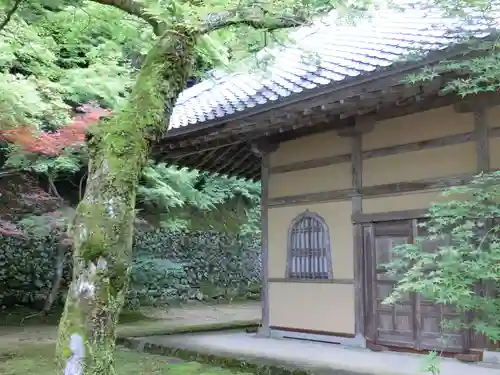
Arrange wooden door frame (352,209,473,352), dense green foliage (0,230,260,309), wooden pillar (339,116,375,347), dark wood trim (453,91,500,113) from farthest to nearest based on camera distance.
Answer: dense green foliage (0,230,260,309) → wooden pillar (339,116,375,347) → wooden door frame (352,209,473,352) → dark wood trim (453,91,500,113)

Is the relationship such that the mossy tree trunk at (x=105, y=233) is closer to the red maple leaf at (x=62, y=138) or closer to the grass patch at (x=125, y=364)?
the grass patch at (x=125, y=364)

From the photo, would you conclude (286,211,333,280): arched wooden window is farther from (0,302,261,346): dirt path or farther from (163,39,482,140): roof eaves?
(0,302,261,346): dirt path

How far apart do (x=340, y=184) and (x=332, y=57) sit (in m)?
1.66

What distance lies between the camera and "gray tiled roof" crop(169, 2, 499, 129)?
5484 millimetres

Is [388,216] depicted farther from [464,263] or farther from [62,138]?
[62,138]

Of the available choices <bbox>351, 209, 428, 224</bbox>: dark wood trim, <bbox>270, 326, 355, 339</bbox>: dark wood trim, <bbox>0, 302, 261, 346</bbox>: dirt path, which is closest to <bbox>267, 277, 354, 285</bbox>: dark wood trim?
<bbox>270, 326, 355, 339</bbox>: dark wood trim

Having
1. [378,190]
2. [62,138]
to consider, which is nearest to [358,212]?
[378,190]

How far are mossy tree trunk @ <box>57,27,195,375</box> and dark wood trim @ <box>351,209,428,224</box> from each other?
3.30m

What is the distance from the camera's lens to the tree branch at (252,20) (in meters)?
4.23

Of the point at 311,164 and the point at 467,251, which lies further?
the point at 311,164

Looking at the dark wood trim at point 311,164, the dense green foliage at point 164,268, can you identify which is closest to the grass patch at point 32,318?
the dense green foliage at point 164,268

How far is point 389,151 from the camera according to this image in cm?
632

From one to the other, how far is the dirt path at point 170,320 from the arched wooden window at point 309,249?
284cm

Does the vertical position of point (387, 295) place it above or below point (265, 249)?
below
